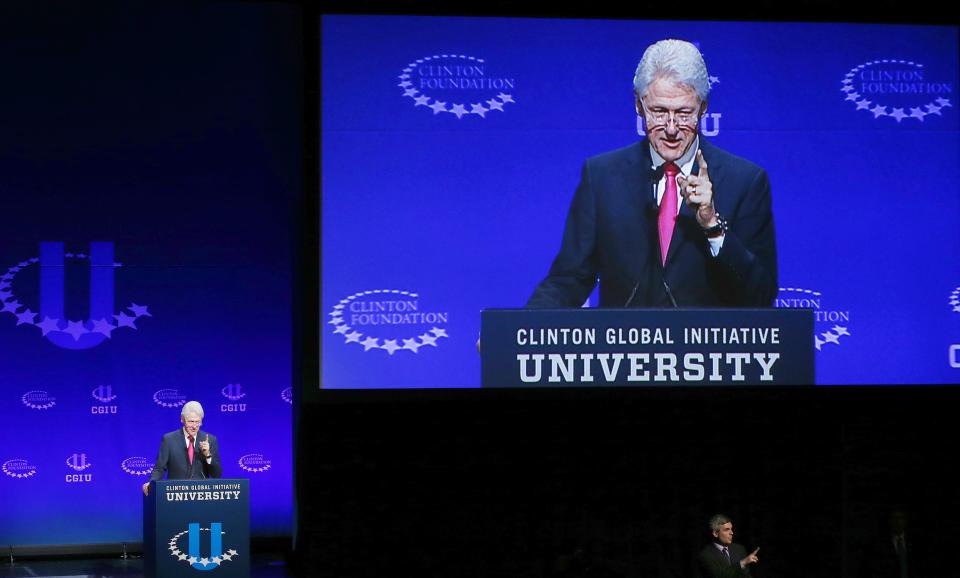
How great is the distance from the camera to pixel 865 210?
891 centimetres

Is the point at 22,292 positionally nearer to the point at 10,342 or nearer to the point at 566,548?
the point at 10,342

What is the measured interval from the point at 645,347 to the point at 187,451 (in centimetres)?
280

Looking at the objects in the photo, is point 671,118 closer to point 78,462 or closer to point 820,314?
point 820,314

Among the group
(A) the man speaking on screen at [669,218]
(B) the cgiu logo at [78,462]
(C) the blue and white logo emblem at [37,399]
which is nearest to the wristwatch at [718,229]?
(A) the man speaking on screen at [669,218]

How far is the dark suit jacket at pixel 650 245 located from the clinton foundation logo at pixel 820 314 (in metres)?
0.10

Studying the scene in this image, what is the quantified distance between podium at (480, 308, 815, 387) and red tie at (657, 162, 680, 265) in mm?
417

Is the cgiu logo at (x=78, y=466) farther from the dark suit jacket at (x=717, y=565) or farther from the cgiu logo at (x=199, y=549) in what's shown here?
the dark suit jacket at (x=717, y=565)

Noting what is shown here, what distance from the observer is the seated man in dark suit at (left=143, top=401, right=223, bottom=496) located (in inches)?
313

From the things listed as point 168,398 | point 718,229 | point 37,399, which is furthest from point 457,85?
point 37,399

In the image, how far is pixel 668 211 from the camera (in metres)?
8.85

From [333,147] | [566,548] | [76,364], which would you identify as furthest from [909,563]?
[76,364]

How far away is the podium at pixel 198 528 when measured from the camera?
722cm

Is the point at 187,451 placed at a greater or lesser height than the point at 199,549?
greater

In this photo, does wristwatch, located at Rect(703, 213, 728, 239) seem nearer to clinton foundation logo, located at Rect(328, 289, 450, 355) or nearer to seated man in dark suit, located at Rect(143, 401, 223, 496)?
clinton foundation logo, located at Rect(328, 289, 450, 355)
